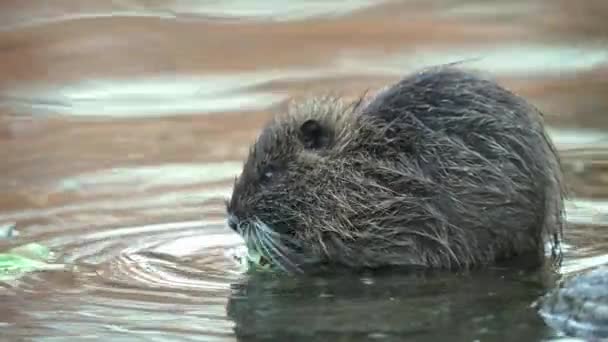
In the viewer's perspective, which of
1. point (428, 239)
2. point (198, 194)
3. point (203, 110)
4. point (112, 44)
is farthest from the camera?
point (112, 44)

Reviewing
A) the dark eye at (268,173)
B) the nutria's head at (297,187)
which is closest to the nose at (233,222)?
the nutria's head at (297,187)

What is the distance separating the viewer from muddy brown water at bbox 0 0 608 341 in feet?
11.0

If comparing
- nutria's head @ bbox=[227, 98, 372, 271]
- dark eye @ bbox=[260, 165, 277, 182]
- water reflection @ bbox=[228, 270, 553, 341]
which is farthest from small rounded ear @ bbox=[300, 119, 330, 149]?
water reflection @ bbox=[228, 270, 553, 341]

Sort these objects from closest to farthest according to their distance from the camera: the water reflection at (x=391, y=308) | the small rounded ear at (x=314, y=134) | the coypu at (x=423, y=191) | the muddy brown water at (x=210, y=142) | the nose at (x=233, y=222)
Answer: the water reflection at (x=391, y=308) < the muddy brown water at (x=210, y=142) < the coypu at (x=423, y=191) < the nose at (x=233, y=222) < the small rounded ear at (x=314, y=134)

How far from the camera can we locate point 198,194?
500cm

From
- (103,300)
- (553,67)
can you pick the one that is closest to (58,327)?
(103,300)

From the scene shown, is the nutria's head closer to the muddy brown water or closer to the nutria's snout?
the nutria's snout

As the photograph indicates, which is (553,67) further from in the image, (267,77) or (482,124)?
(482,124)

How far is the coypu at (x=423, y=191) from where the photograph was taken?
3.86m

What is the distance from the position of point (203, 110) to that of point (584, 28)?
8.33 ft

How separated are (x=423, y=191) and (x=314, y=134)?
0.42m

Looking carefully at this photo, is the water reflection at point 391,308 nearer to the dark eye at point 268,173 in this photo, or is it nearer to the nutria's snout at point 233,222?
the nutria's snout at point 233,222

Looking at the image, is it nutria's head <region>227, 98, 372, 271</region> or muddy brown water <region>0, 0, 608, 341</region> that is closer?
muddy brown water <region>0, 0, 608, 341</region>

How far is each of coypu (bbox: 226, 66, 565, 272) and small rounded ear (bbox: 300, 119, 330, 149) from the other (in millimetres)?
66
